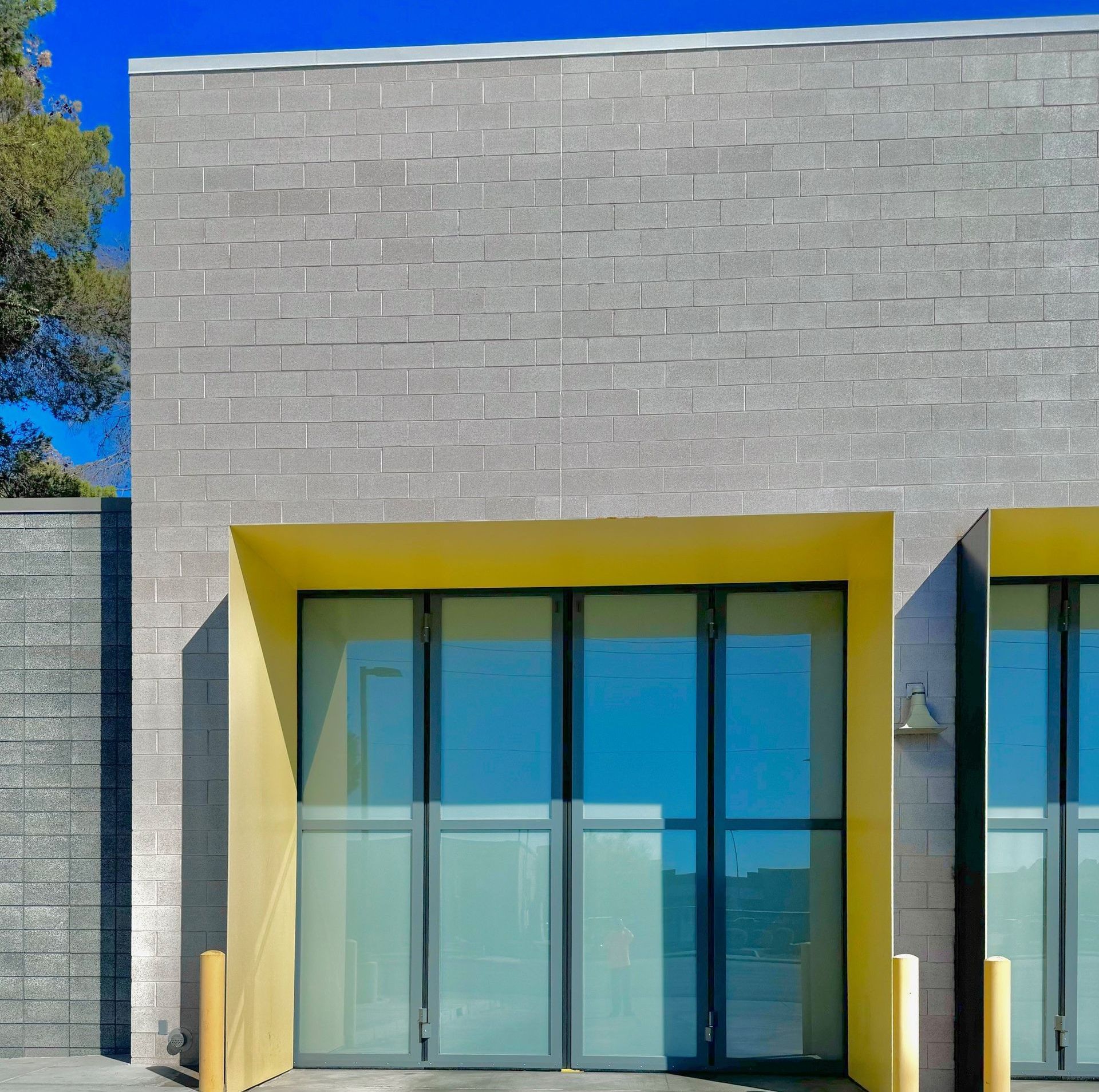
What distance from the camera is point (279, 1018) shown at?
748 centimetres

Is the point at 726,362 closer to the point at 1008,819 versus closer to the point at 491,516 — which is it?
the point at 491,516

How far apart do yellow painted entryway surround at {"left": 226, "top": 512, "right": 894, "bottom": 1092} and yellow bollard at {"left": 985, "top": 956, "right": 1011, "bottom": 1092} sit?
50 centimetres

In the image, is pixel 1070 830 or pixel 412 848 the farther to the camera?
pixel 412 848

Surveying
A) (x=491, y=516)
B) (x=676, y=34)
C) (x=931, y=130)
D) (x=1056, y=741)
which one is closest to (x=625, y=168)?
(x=676, y=34)

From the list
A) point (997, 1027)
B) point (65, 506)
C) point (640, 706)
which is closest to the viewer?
point (997, 1027)

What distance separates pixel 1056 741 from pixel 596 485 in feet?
10.8

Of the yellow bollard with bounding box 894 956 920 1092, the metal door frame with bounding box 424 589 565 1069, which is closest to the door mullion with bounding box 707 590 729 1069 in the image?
the metal door frame with bounding box 424 589 565 1069

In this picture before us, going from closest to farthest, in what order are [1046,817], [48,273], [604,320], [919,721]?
[919,721] → [604,320] → [1046,817] → [48,273]

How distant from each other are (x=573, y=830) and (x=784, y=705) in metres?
1.58

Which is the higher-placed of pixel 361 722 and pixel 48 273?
pixel 48 273

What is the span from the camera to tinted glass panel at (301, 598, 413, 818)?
25.8 feet

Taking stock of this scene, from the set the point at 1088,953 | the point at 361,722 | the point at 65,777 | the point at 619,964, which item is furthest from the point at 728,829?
the point at 65,777

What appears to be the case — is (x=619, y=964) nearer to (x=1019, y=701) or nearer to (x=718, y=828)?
(x=718, y=828)

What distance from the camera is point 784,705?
7.69 m
